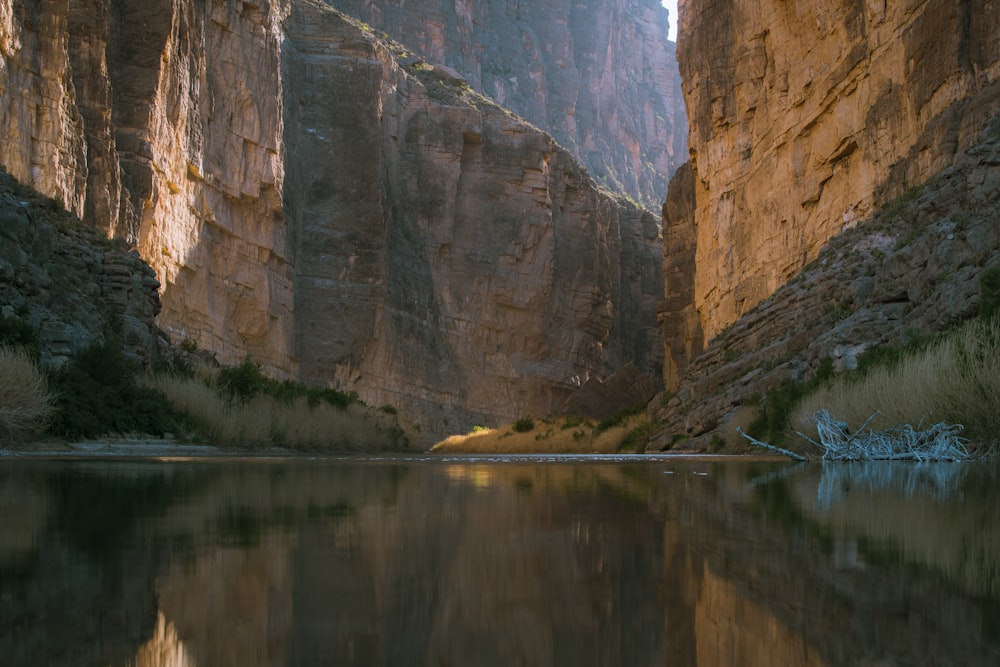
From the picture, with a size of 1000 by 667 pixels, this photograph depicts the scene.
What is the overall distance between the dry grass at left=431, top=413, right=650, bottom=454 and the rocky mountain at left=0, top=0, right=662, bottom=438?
434 inches

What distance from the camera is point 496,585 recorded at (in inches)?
82.3

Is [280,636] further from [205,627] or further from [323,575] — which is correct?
[323,575]

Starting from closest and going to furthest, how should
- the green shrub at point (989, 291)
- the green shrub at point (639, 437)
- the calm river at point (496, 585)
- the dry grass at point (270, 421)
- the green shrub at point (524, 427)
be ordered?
the calm river at point (496, 585) → the green shrub at point (989, 291) → the dry grass at point (270, 421) → the green shrub at point (639, 437) → the green shrub at point (524, 427)

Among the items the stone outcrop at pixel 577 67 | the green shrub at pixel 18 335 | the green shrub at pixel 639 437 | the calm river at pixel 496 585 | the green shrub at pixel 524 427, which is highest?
the stone outcrop at pixel 577 67

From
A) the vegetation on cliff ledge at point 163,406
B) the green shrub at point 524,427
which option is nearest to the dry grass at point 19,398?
the vegetation on cliff ledge at point 163,406

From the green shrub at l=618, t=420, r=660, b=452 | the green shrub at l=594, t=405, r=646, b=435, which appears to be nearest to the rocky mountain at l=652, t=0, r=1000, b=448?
the green shrub at l=618, t=420, r=660, b=452

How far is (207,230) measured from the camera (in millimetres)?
40938

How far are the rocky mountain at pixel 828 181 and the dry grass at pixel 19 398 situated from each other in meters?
12.4

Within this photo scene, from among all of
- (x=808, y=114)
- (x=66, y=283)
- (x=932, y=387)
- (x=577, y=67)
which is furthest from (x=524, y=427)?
(x=577, y=67)

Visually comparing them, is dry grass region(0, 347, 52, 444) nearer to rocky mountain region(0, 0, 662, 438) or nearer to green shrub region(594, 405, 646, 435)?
rocky mountain region(0, 0, 662, 438)

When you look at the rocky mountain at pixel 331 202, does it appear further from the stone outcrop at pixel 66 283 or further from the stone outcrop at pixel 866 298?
the stone outcrop at pixel 866 298

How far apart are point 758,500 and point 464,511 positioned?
59.3 inches

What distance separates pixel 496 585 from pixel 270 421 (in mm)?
19518

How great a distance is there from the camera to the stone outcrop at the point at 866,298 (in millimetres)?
14875
